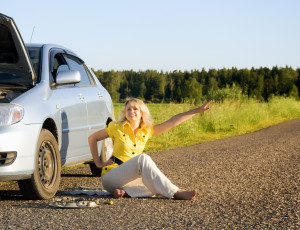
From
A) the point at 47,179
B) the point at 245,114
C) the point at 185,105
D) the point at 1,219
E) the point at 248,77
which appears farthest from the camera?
the point at 248,77

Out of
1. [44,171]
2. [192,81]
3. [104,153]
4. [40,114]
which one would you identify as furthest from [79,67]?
[192,81]

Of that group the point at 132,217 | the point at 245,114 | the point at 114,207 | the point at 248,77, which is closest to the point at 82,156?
the point at 114,207

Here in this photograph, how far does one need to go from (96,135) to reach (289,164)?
4.66 metres

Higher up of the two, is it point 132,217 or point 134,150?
point 134,150

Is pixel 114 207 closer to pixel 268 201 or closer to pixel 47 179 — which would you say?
pixel 47 179

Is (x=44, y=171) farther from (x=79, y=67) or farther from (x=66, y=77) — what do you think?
(x=79, y=67)

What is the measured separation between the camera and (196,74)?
163000mm

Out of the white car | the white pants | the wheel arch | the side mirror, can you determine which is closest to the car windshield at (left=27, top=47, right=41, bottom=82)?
the white car

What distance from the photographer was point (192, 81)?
15388 centimetres

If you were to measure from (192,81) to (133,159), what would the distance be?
148586mm

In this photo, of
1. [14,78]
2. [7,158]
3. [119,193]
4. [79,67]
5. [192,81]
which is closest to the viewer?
[7,158]

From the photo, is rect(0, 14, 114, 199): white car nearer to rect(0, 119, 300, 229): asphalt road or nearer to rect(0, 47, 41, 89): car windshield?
rect(0, 47, 41, 89): car windshield

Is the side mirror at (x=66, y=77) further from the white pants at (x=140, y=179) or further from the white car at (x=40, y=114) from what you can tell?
the white pants at (x=140, y=179)

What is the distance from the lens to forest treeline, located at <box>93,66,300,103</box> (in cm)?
13238
